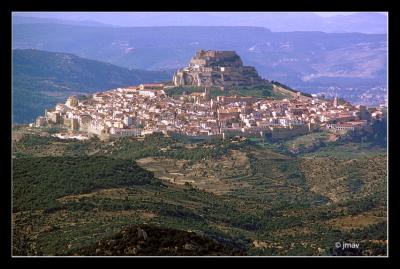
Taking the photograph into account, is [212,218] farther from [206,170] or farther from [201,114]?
[201,114]

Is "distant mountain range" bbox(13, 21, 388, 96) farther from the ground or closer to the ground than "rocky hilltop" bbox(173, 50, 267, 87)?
farther from the ground

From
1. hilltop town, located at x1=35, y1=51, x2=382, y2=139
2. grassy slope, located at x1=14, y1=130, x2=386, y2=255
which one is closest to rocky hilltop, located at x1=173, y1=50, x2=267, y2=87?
hilltop town, located at x1=35, y1=51, x2=382, y2=139

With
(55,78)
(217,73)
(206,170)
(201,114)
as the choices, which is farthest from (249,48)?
(206,170)

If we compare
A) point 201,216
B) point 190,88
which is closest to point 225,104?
point 190,88

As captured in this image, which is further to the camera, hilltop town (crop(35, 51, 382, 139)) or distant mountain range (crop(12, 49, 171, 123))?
distant mountain range (crop(12, 49, 171, 123))

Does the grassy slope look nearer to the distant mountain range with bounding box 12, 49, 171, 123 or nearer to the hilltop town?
the hilltop town

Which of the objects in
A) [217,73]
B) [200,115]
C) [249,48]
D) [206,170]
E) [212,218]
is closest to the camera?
[212,218]
